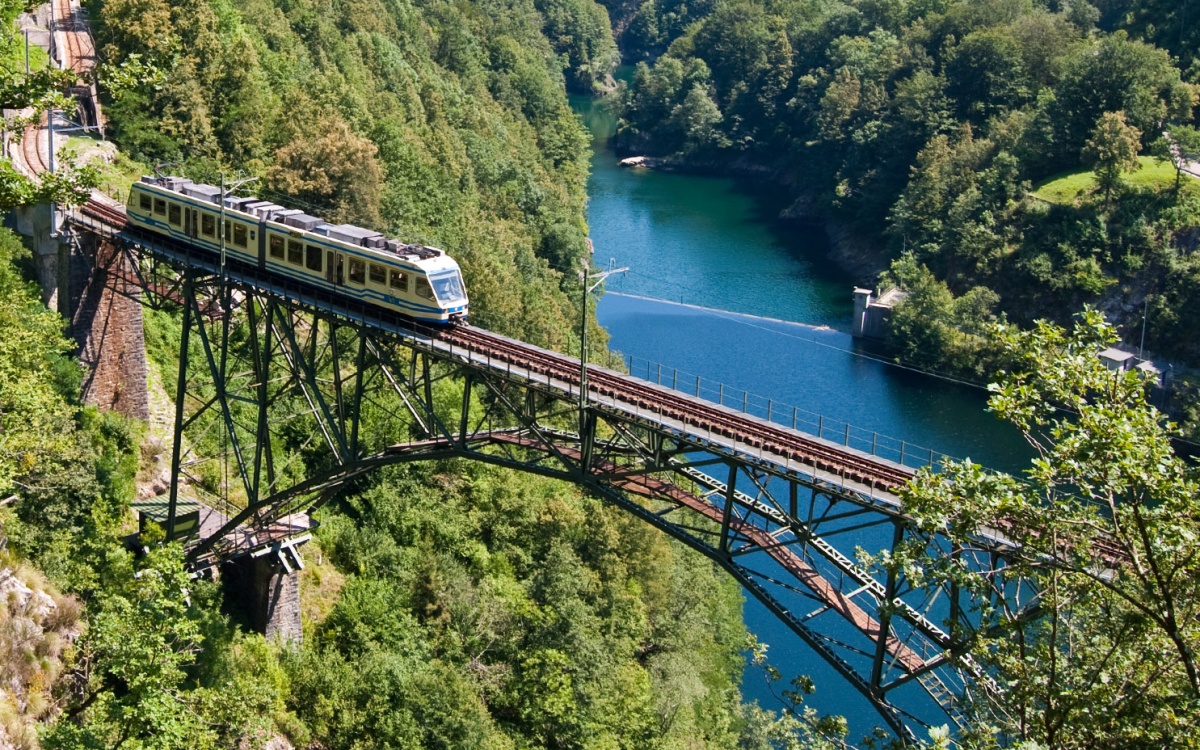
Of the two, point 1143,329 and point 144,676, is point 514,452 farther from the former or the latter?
point 1143,329

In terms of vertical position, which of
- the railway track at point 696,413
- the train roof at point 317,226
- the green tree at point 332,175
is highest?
the train roof at point 317,226

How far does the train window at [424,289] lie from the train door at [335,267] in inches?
95.2

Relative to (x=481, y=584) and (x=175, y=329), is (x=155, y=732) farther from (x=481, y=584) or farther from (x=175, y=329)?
(x=175, y=329)

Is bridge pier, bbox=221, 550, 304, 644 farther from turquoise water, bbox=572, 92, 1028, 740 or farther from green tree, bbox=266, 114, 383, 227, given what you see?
green tree, bbox=266, 114, 383, 227

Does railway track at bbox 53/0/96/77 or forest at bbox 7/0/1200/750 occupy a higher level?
railway track at bbox 53/0/96/77

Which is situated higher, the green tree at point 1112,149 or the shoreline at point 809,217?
the green tree at point 1112,149

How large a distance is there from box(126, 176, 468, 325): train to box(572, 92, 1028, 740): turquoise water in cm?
1649

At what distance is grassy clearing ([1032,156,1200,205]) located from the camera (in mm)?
77312

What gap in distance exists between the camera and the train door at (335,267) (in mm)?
32406

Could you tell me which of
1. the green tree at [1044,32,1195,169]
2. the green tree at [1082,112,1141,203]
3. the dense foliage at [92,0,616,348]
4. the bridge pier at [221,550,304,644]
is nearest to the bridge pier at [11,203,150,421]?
the dense foliage at [92,0,616,348]

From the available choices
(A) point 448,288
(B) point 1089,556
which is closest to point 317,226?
(A) point 448,288

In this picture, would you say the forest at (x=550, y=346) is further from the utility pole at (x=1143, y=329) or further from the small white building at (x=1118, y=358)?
the small white building at (x=1118, y=358)

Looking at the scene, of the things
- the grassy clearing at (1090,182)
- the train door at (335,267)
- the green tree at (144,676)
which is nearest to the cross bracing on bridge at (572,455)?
the train door at (335,267)

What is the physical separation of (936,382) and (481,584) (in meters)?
37.2
